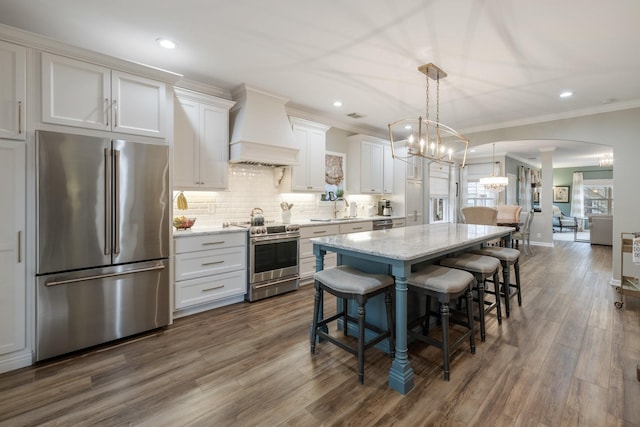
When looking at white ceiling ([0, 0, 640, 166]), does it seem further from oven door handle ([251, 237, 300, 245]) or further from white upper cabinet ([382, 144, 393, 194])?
oven door handle ([251, 237, 300, 245])

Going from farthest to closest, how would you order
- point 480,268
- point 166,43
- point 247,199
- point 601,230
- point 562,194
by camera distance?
1. point 562,194
2. point 601,230
3. point 247,199
4. point 166,43
5. point 480,268

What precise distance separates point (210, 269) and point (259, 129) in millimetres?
1900

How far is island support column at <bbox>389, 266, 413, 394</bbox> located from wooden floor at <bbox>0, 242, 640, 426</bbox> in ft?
0.20

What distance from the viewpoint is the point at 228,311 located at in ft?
11.1

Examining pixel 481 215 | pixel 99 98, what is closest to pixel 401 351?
pixel 99 98

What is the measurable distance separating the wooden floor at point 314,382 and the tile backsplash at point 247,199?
1428 millimetres

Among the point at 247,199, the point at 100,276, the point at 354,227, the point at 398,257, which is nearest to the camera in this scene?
the point at 398,257

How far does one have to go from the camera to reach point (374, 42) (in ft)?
8.94

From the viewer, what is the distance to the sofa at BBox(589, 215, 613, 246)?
8111mm

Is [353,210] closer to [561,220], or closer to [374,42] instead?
[374,42]

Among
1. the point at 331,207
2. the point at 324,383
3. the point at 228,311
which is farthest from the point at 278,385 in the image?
the point at 331,207

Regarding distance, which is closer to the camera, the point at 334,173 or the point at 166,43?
the point at 166,43

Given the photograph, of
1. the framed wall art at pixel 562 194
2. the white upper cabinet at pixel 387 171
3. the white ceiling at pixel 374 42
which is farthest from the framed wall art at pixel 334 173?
the framed wall art at pixel 562 194

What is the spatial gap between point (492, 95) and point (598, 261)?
4826mm
